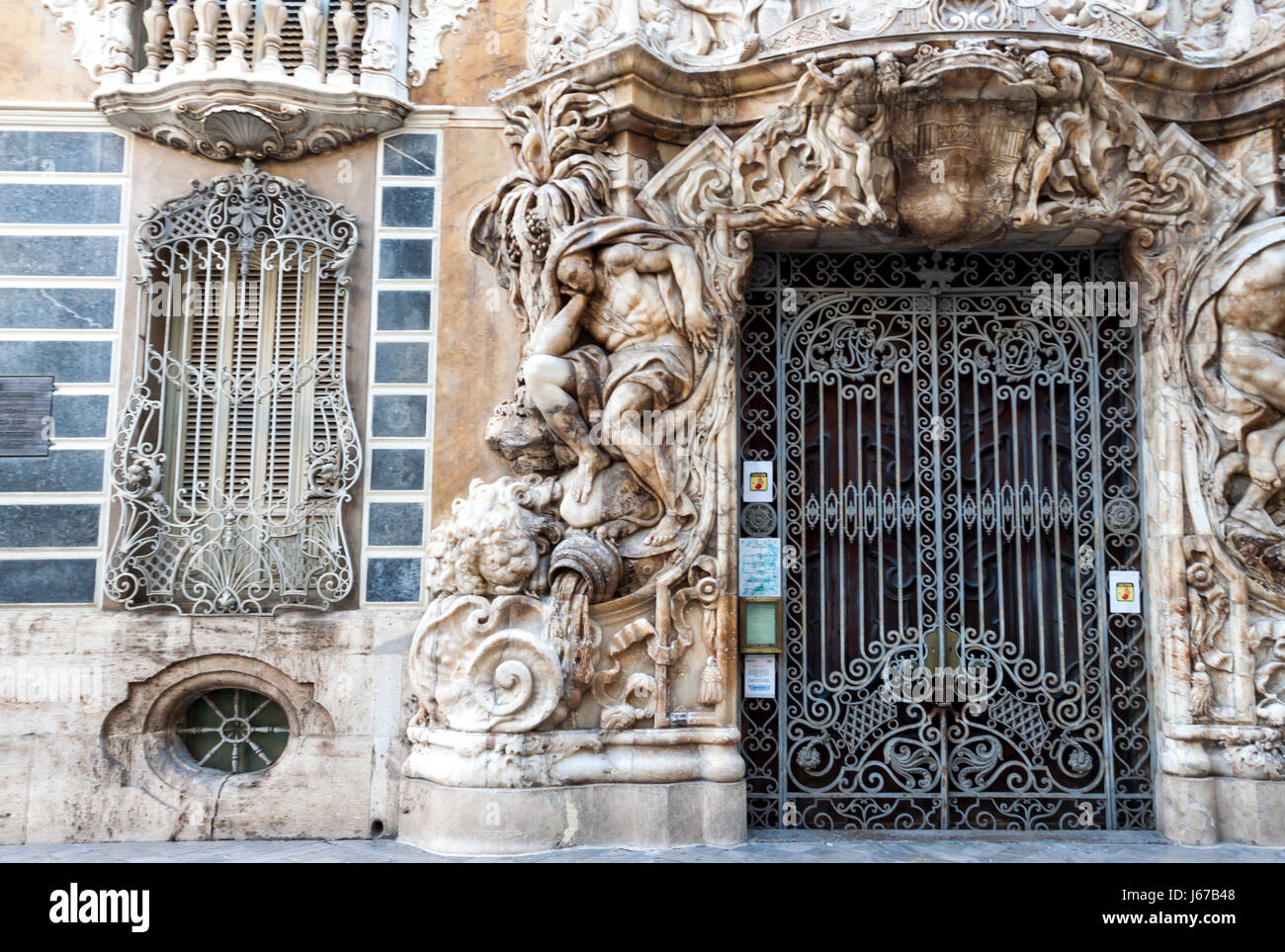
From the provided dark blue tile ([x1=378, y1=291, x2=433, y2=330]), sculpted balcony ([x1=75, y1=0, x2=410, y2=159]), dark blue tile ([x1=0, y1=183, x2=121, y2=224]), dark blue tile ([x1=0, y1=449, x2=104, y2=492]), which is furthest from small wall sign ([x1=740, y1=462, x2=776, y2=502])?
dark blue tile ([x1=0, y1=183, x2=121, y2=224])

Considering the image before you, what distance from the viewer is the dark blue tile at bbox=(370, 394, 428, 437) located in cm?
671

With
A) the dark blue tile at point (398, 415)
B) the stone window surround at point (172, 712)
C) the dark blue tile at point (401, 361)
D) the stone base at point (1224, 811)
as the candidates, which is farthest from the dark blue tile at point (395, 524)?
the stone base at point (1224, 811)

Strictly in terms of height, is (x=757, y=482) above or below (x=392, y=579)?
above

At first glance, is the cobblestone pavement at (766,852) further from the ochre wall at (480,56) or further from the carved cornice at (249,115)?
the ochre wall at (480,56)

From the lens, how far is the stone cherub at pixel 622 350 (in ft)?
19.7

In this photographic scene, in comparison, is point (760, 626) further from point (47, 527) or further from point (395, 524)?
point (47, 527)

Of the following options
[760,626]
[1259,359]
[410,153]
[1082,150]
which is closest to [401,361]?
[410,153]

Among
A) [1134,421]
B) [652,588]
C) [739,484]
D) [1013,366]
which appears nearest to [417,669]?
[652,588]

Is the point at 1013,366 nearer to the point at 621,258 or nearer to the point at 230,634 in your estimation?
the point at 621,258

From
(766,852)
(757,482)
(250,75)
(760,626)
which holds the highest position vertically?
(250,75)

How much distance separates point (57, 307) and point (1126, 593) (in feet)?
20.6

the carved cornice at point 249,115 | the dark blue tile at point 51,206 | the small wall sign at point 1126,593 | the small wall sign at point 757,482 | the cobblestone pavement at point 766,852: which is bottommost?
the cobblestone pavement at point 766,852

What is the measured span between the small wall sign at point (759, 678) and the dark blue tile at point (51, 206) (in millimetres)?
4509

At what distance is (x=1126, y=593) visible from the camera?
6.35 metres
